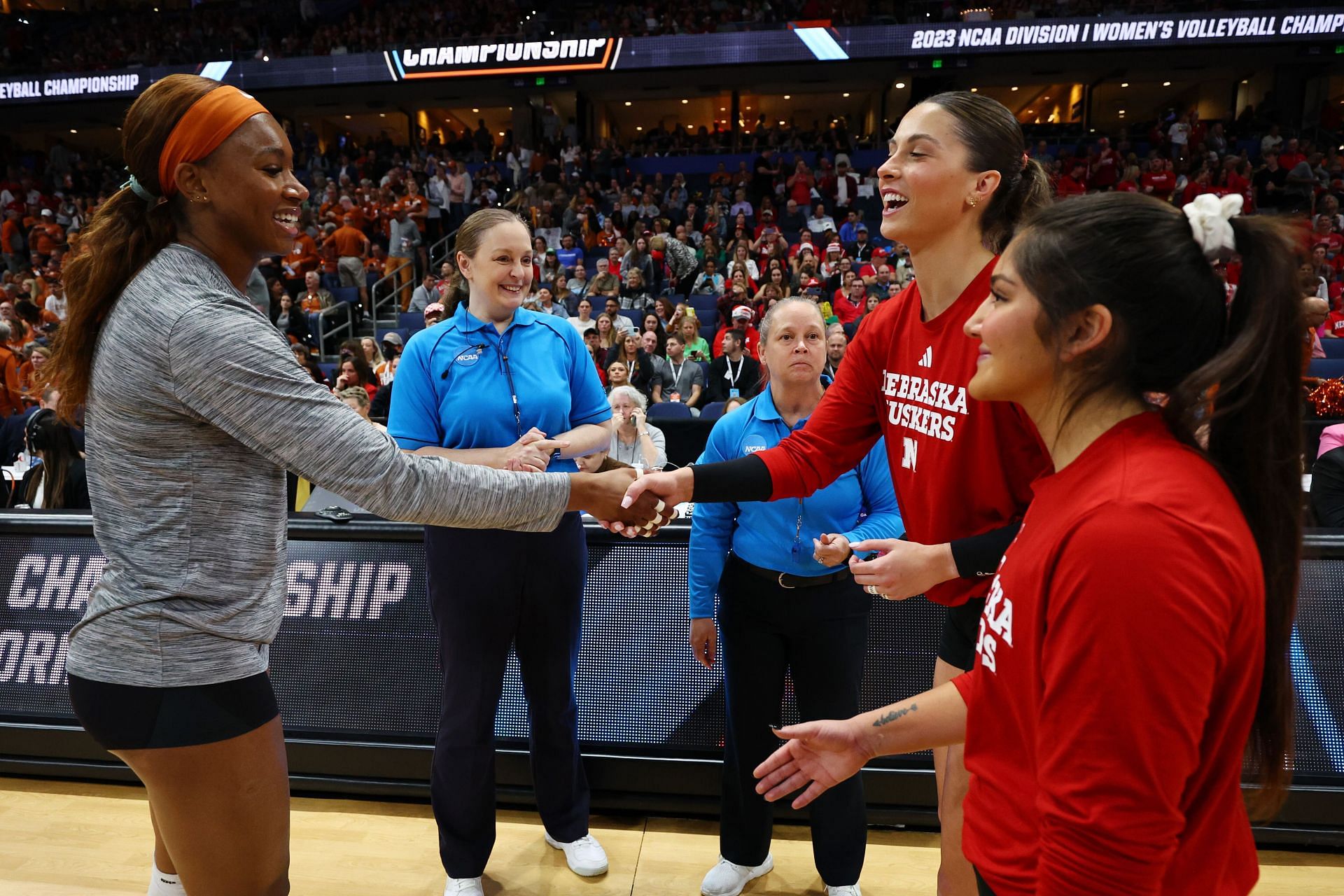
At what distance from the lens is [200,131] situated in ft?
4.86

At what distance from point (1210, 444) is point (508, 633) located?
6.59 ft

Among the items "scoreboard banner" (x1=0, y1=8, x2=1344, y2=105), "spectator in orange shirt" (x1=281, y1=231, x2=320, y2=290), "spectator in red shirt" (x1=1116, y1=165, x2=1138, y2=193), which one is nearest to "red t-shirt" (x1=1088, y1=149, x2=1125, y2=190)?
"spectator in red shirt" (x1=1116, y1=165, x2=1138, y2=193)

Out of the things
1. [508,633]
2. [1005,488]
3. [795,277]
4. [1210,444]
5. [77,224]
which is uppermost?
[77,224]

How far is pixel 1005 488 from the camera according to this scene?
5.61ft

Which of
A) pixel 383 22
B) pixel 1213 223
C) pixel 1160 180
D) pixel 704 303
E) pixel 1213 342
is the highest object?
pixel 383 22

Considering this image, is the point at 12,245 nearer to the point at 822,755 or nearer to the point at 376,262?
the point at 376,262

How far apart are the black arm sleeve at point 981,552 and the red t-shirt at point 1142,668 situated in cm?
59

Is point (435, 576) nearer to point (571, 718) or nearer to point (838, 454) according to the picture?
point (571, 718)

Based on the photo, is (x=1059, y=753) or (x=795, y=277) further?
(x=795, y=277)

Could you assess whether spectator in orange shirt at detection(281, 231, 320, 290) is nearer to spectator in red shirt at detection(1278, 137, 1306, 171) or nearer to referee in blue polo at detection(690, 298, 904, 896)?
referee in blue polo at detection(690, 298, 904, 896)

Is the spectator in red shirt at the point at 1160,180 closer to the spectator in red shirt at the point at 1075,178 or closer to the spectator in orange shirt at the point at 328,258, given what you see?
the spectator in red shirt at the point at 1075,178

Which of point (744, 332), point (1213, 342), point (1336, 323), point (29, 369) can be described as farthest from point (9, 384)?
point (1336, 323)

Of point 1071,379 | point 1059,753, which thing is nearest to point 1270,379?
point 1071,379

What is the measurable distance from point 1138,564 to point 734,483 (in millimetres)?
1219
